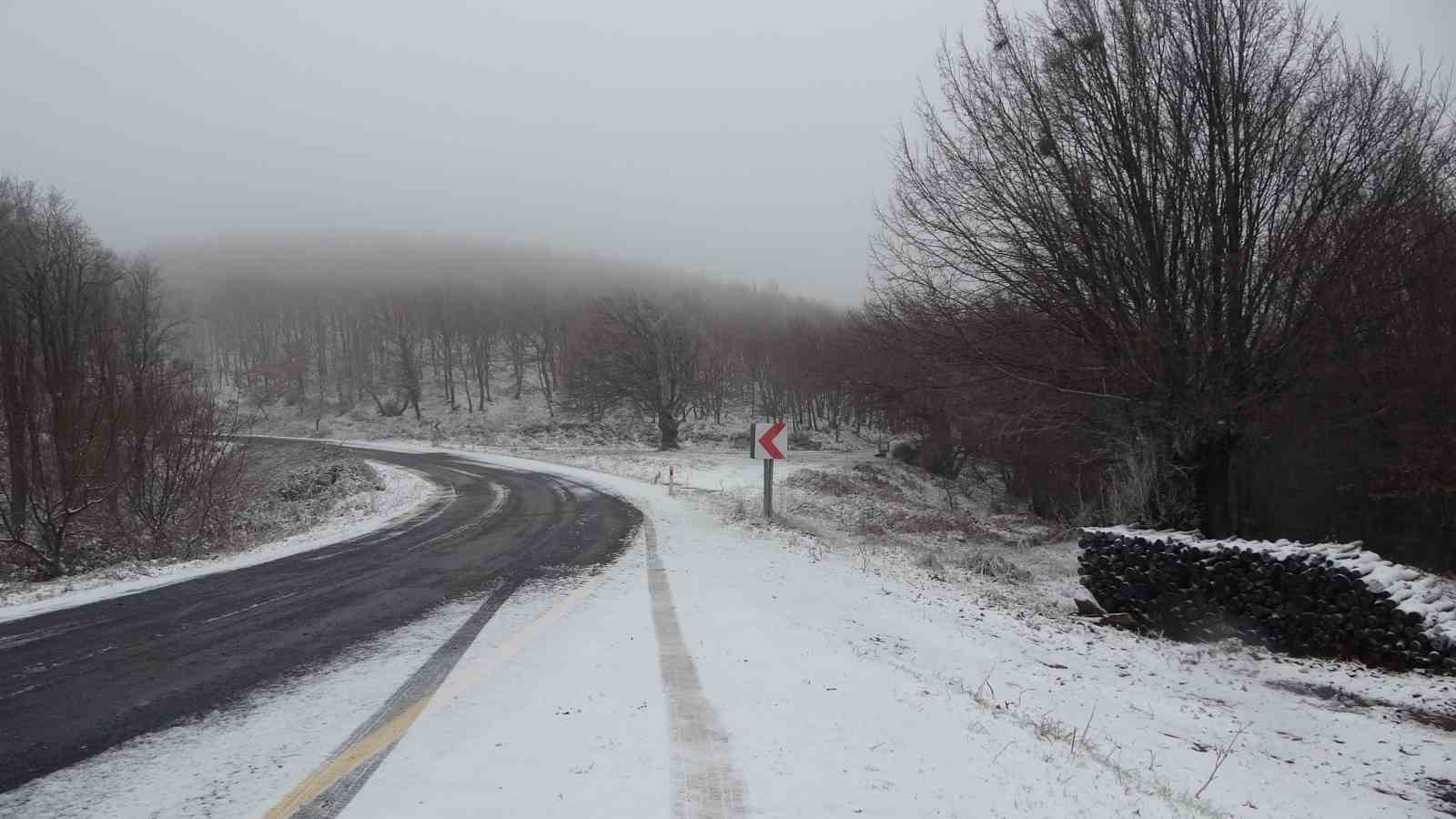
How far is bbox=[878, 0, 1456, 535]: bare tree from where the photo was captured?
935 centimetres

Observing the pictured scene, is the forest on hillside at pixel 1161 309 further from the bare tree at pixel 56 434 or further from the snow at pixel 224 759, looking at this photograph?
the snow at pixel 224 759

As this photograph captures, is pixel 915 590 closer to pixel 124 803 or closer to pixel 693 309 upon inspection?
pixel 124 803

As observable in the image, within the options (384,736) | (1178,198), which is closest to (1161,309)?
(1178,198)

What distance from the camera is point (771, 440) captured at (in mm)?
14141

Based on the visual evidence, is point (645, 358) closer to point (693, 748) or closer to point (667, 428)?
point (667, 428)

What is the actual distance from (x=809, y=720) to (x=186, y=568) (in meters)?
8.93

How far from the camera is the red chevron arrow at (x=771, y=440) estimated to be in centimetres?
1406

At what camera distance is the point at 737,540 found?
456 inches

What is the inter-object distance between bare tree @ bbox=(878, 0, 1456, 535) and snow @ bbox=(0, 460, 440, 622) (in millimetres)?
11627

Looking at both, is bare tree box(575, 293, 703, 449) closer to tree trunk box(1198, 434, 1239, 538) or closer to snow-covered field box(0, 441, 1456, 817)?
snow-covered field box(0, 441, 1456, 817)

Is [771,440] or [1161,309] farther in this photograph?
[771,440]

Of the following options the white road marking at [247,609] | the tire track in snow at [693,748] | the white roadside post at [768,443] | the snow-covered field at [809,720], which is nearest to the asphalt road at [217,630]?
the white road marking at [247,609]

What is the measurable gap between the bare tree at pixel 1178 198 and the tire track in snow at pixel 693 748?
8.56 meters

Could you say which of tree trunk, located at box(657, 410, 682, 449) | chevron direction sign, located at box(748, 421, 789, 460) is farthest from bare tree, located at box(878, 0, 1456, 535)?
tree trunk, located at box(657, 410, 682, 449)
